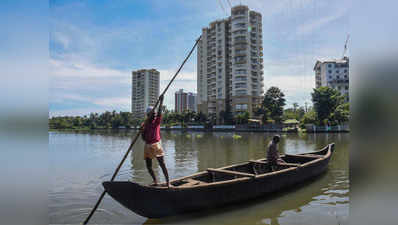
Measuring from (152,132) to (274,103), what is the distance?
1875 inches

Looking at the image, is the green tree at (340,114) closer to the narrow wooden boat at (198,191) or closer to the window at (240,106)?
the window at (240,106)

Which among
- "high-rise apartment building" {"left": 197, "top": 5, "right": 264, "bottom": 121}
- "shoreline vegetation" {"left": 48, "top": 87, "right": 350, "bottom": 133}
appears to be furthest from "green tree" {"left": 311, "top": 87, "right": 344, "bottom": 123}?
"high-rise apartment building" {"left": 197, "top": 5, "right": 264, "bottom": 121}

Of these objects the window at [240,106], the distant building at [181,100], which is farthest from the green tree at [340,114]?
the distant building at [181,100]

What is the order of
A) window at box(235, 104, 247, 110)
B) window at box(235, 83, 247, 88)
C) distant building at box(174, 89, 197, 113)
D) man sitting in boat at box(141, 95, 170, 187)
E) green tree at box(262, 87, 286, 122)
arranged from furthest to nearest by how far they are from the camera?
distant building at box(174, 89, 197, 113)
window at box(235, 83, 247, 88)
window at box(235, 104, 247, 110)
green tree at box(262, 87, 286, 122)
man sitting in boat at box(141, 95, 170, 187)

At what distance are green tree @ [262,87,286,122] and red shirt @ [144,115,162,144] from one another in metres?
46.4

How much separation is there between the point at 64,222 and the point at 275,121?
47239 millimetres

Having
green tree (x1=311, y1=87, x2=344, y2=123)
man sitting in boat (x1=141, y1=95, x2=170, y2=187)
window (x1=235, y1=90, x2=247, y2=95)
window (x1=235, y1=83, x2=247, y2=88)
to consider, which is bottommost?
man sitting in boat (x1=141, y1=95, x2=170, y2=187)

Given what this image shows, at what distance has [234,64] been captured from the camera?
199 feet

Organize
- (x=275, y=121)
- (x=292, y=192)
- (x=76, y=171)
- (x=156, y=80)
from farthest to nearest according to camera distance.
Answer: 1. (x=156, y=80)
2. (x=275, y=121)
3. (x=76, y=171)
4. (x=292, y=192)

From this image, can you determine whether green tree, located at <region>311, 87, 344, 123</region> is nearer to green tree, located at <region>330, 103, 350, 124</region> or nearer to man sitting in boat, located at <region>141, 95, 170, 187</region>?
green tree, located at <region>330, 103, 350, 124</region>

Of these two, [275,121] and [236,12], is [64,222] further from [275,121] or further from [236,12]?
[236,12]

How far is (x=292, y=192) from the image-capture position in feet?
22.6

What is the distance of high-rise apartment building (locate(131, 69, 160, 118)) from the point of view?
90500mm
